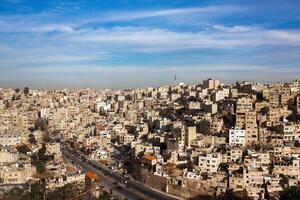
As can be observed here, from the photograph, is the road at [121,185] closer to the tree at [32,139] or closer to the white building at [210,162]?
the white building at [210,162]

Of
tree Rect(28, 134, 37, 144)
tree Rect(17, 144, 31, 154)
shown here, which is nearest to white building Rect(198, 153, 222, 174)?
tree Rect(17, 144, 31, 154)

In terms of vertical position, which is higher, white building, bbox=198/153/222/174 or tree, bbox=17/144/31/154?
white building, bbox=198/153/222/174

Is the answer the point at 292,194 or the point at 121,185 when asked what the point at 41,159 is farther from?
the point at 292,194

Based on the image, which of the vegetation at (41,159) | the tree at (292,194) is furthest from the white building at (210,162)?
the vegetation at (41,159)

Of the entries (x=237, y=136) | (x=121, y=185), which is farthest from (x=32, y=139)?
(x=237, y=136)

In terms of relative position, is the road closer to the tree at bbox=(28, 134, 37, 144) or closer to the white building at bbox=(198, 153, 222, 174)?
the white building at bbox=(198, 153, 222, 174)

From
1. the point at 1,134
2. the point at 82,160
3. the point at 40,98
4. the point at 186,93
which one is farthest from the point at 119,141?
the point at 40,98
